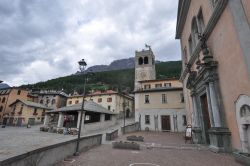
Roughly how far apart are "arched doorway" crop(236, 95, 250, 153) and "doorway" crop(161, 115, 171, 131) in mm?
18625

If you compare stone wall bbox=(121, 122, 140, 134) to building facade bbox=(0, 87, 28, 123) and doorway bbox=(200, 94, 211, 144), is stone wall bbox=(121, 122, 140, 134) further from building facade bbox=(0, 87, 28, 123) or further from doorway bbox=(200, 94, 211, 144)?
→ building facade bbox=(0, 87, 28, 123)

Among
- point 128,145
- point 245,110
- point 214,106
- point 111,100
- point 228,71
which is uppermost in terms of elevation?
point 111,100

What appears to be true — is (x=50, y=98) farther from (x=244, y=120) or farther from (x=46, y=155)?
(x=244, y=120)

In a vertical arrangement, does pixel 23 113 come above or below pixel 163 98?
below

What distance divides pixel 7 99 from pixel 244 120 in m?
56.5

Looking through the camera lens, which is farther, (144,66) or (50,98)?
(50,98)

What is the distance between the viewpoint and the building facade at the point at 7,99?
141ft

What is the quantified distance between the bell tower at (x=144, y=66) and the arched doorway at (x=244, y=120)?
4423cm

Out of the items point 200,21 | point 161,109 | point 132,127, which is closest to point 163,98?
point 161,109

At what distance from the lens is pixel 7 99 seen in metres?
44.5

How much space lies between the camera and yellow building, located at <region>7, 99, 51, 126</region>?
39.4 meters

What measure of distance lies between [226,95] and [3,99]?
57.6m

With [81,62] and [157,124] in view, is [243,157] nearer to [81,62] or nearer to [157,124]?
[81,62]

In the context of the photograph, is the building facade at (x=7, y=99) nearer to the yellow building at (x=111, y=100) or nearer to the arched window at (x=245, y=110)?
the yellow building at (x=111, y=100)
